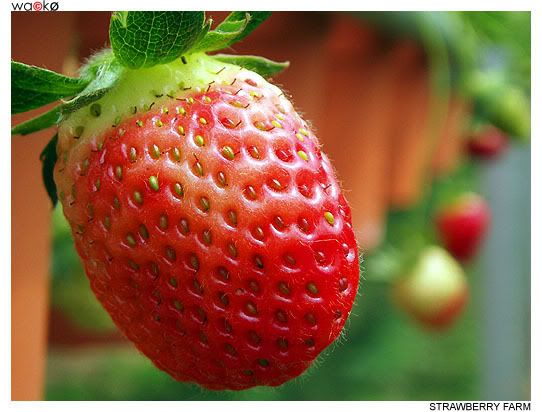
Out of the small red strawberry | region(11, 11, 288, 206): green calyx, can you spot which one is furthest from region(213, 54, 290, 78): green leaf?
the small red strawberry

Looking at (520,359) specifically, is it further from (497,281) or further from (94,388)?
(94,388)

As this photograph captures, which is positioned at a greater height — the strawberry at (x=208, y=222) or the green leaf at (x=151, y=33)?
the green leaf at (x=151, y=33)

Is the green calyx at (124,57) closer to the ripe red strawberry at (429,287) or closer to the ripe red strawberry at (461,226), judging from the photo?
the ripe red strawberry at (429,287)

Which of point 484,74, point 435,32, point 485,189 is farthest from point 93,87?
point 485,189

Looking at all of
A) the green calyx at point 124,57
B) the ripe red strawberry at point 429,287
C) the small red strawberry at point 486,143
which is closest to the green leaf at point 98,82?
the green calyx at point 124,57

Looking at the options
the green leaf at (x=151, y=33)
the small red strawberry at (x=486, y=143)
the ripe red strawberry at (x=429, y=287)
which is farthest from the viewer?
the small red strawberry at (x=486, y=143)

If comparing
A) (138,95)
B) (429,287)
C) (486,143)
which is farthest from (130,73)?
(486,143)

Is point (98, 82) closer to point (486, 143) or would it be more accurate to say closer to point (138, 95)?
point (138, 95)

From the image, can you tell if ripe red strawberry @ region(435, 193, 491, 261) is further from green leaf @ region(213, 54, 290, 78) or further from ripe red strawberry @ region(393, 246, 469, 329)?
green leaf @ region(213, 54, 290, 78)
